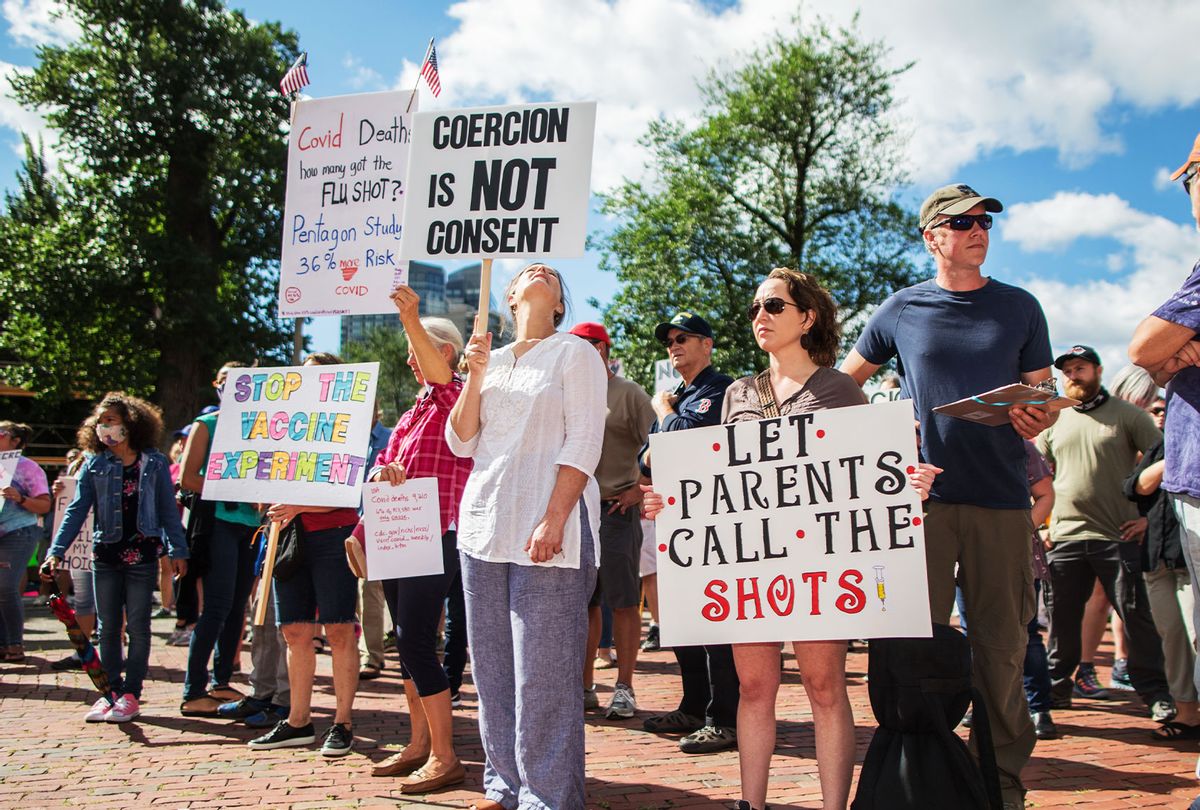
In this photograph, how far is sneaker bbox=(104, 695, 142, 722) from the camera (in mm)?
5965

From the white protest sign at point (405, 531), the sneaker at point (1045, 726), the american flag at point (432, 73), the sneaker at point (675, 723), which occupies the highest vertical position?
the american flag at point (432, 73)

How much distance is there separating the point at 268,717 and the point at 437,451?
246 centimetres

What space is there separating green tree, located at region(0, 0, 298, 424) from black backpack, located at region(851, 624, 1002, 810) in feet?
82.0

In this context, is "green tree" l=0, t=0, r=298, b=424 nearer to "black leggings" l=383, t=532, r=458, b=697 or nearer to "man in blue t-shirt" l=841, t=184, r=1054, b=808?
"black leggings" l=383, t=532, r=458, b=697

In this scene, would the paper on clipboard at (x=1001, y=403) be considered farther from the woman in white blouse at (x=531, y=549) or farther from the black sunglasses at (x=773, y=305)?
the woman in white blouse at (x=531, y=549)

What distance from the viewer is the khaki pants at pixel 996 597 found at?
373 cm

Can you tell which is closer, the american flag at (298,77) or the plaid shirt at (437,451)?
the plaid shirt at (437,451)

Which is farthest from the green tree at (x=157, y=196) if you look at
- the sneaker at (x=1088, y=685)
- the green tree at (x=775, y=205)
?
the sneaker at (x=1088, y=685)

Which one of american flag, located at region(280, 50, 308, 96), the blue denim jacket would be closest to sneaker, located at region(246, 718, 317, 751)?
the blue denim jacket

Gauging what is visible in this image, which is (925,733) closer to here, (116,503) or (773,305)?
(773,305)

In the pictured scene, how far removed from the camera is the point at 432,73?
5.23 m

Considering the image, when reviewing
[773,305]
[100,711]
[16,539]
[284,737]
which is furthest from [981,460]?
[16,539]

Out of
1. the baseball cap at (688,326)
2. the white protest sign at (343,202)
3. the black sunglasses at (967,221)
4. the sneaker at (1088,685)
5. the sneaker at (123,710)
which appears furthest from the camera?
the sneaker at (1088,685)

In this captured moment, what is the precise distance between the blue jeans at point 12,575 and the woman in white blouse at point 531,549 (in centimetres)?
635
